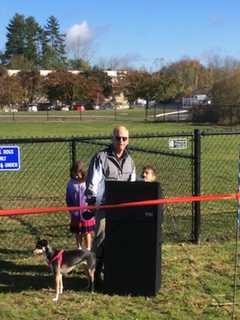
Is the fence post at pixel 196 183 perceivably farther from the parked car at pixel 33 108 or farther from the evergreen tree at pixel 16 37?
the evergreen tree at pixel 16 37

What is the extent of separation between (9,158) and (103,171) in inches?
70.5

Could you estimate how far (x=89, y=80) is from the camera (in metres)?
99.3

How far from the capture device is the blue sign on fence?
7.85m

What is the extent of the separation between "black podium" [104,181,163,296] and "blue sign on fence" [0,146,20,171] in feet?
6.33

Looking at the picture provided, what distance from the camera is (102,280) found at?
6.69 m

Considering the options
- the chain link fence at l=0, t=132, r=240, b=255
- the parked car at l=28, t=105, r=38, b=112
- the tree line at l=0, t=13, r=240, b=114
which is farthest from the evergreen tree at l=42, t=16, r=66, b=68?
the chain link fence at l=0, t=132, r=240, b=255

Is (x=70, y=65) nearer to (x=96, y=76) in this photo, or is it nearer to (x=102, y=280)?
(x=96, y=76)

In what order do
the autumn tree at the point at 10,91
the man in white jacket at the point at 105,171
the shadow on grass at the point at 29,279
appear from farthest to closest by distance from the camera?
the autumn tree at the point at 10,91 → the shadow on grass at the point at 29,279 → the man in white jacket at the point at 105,171

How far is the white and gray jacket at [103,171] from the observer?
6527 mm

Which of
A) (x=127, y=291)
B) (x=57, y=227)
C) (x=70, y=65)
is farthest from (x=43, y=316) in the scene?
(x=70, y=65)

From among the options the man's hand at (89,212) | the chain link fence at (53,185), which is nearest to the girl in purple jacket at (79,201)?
the man's hand at (89,212)

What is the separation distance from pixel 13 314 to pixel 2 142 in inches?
106

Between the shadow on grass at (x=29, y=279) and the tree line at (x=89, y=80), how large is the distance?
4653 cm

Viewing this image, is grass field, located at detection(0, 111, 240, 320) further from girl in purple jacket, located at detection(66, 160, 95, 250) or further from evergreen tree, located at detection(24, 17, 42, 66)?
evergreen tree, located at detection(24, 17, 42, 66)
